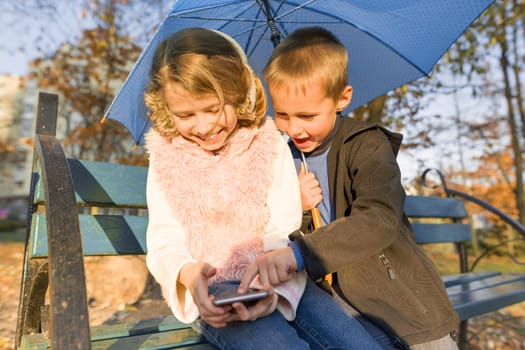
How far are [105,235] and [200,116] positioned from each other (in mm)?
885

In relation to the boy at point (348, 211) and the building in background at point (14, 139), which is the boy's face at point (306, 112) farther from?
the building in background at point (14, 139)

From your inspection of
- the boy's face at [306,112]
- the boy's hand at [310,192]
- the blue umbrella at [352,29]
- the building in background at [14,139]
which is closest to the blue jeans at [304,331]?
the boy's hand at [310,192]

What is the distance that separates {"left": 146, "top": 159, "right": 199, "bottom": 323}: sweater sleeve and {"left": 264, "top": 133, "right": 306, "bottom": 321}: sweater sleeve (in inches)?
12.2

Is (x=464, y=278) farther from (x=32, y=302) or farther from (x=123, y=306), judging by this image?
(x=123, y=306)

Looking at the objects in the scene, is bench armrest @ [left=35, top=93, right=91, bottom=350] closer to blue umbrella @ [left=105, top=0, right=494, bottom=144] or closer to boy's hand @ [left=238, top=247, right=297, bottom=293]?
boy's hand @ [left=238, top=247, right=297, bottom=293]

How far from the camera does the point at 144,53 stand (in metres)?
1.99

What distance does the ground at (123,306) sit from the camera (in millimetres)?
3895

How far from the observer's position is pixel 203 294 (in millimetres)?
1307

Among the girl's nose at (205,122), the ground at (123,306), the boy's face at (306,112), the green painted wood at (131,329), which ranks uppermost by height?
the boy's face at (306,112)

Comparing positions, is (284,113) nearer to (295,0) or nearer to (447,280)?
(295,0)

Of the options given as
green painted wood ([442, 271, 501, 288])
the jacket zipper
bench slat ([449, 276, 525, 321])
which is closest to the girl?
the jacket zipper

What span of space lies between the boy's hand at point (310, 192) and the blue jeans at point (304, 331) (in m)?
0.34

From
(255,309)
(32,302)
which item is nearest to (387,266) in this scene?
(255,309)

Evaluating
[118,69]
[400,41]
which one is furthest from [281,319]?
[118,69]
